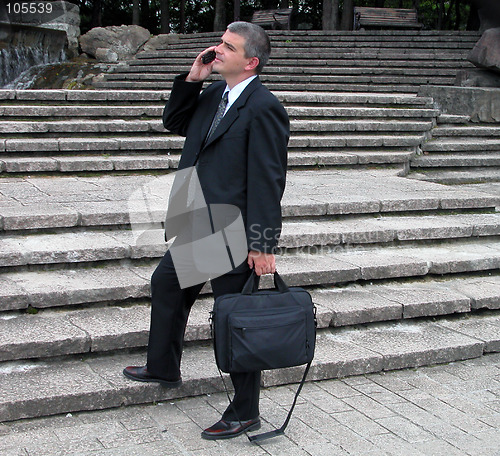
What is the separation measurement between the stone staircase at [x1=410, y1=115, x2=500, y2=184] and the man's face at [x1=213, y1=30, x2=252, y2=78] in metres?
5.62

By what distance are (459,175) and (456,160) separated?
32cm

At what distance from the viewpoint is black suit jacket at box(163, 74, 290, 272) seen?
3.22 meters

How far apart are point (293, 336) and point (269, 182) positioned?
0.69m

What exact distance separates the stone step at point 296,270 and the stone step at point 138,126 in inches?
125

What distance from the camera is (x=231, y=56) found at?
327cm

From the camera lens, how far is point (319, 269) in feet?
16.6

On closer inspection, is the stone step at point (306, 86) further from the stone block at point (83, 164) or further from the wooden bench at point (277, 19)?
the wooden bench at point (277, 19)

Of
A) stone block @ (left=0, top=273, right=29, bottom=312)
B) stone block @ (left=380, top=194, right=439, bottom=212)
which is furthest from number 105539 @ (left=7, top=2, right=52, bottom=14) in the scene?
stone block @ (left=0, top=273, right=29, bottom=312)

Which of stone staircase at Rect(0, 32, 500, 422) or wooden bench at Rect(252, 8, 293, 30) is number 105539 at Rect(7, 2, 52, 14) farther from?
stone staircase at Rect(0, 32, 500, 422)

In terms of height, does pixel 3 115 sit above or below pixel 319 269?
above

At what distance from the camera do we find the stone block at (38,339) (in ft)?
12.5

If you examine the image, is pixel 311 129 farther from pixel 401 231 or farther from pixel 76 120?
pixel 401 231

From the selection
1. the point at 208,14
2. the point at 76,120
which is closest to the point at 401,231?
the point at 76,120

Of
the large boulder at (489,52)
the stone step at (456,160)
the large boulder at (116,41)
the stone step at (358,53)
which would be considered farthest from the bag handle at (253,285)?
the large boulder at (116,41)
